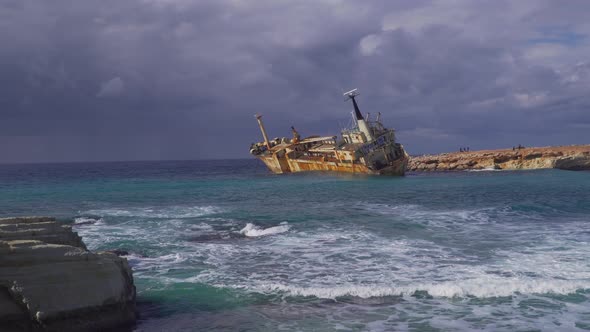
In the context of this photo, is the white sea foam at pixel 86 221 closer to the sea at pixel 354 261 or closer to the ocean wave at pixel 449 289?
the sea at pixel 354 261

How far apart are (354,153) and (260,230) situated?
30.0 metres

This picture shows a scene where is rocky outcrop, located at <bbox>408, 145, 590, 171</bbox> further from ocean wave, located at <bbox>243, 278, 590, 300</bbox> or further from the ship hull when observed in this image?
ocean wave, located at <bbox>243, 278, 590, 300</bbox>

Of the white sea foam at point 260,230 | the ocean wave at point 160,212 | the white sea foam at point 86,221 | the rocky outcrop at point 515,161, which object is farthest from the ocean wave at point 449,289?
the rocky outcrop at point 515,161

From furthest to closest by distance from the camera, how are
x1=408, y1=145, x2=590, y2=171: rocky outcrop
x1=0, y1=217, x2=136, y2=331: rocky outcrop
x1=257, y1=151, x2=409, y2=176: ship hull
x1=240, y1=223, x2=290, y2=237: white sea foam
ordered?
1. x1=408, y1=145, x2=590, y2=171: rocky outcrop
2. x1=257, y1=151, x2=409, y2=176: ship hull
3. x1=240, y1=223, x2=290, y2=237: white sea foam
4. x1=0, y1=217, x2=136, y2=331: rocky outcrop

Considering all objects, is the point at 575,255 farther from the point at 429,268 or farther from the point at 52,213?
the point at 52,213

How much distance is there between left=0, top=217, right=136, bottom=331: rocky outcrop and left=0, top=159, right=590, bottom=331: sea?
88cm

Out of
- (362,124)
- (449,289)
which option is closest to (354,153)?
(362,124)

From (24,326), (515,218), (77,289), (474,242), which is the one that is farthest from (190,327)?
(515,218)

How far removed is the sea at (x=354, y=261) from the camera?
10.3 meters

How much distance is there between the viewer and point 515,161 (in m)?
60.9

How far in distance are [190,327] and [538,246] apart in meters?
12.0

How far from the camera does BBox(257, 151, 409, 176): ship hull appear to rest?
49375 millimetres

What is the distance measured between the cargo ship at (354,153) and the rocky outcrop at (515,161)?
16.6 meters

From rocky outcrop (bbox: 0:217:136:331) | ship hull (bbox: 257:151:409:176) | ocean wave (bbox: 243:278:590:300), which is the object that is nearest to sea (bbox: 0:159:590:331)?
ocean wave (bbox: 243:278:590:300)
